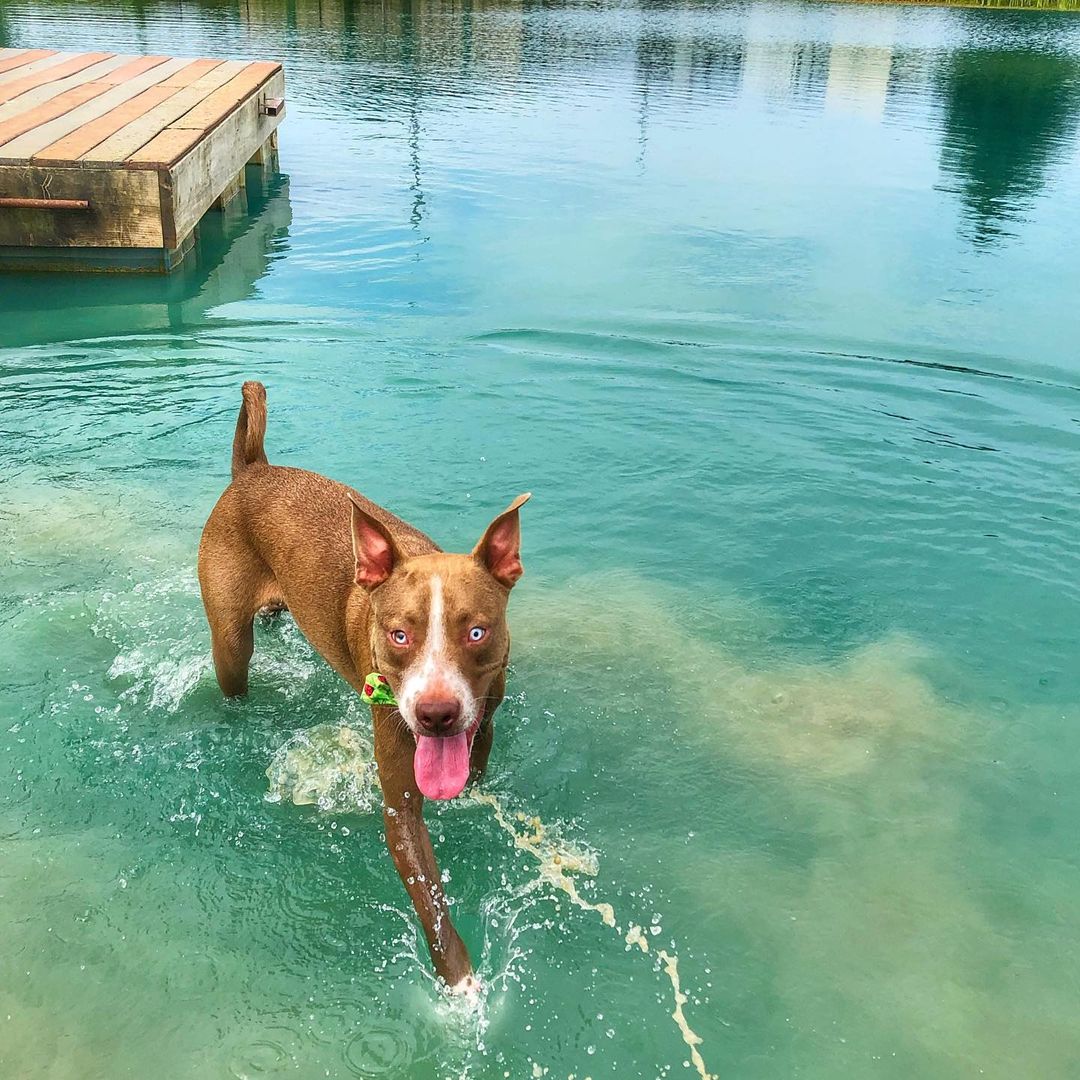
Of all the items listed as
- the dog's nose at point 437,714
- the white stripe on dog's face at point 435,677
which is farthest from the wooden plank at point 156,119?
the dog's nose at point 437,714

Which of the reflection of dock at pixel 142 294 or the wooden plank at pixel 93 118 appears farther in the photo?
the wooden plank at pixel 93 118

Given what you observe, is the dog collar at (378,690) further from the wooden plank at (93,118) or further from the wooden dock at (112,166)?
the wooden plank at (93,118)

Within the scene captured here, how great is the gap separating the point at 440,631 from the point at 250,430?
1.87 m

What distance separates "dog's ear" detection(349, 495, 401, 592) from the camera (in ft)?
11.9

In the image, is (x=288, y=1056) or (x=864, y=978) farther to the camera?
(x=864, y=978)

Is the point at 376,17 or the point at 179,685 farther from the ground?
the point at 376,17

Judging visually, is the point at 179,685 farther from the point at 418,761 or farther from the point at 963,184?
the point at 963,184

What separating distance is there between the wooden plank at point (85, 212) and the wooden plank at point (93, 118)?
8.2 inches

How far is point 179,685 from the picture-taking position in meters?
5.44

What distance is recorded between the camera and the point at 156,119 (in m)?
12.0

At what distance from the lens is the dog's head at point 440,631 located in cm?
335

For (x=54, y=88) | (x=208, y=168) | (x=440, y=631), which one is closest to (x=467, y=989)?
(x=440, y=631)

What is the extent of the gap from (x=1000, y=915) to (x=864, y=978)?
724 millimetres

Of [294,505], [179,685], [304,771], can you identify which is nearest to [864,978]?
[304,771]
